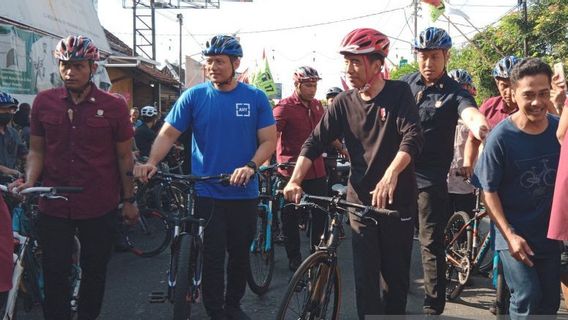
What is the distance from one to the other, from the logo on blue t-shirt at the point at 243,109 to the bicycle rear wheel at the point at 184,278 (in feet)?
3.20

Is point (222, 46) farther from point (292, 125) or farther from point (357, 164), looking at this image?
point (292, 125)

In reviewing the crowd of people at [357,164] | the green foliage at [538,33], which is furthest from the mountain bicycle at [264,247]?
the green foliage at [538,33]

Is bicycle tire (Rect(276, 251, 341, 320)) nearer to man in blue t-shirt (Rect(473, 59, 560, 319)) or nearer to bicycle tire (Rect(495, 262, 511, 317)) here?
man in blue t-shirt (Rect(473, 59, 560, 319))

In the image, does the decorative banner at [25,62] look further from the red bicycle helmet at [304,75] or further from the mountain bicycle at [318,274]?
the mountain bicycle at [318,274]

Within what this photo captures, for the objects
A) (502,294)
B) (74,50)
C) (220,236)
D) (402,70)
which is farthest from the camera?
(402,70)

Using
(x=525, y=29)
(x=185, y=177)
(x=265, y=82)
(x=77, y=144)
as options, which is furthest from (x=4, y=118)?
(x=525, y=29)

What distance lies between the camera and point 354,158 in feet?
11.8

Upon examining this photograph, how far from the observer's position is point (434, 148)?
4.43 m

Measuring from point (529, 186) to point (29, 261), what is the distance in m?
3.67

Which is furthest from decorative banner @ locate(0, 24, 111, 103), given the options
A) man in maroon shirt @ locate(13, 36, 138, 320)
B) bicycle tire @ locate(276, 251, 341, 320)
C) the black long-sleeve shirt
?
bicycle tire @ locate(276, 251, 341, 320)

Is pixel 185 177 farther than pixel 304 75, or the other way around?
pixel 304 75

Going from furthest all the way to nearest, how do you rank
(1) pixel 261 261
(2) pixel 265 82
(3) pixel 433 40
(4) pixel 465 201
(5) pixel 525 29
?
(5) pixel 525 29
(2) pixel 265 82
(4) pixel 465 201
(1) pixel 261 261
(3) pixel 433 40

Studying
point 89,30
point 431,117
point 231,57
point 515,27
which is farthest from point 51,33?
point 515,27

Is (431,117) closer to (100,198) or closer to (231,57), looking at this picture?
(231,57)
